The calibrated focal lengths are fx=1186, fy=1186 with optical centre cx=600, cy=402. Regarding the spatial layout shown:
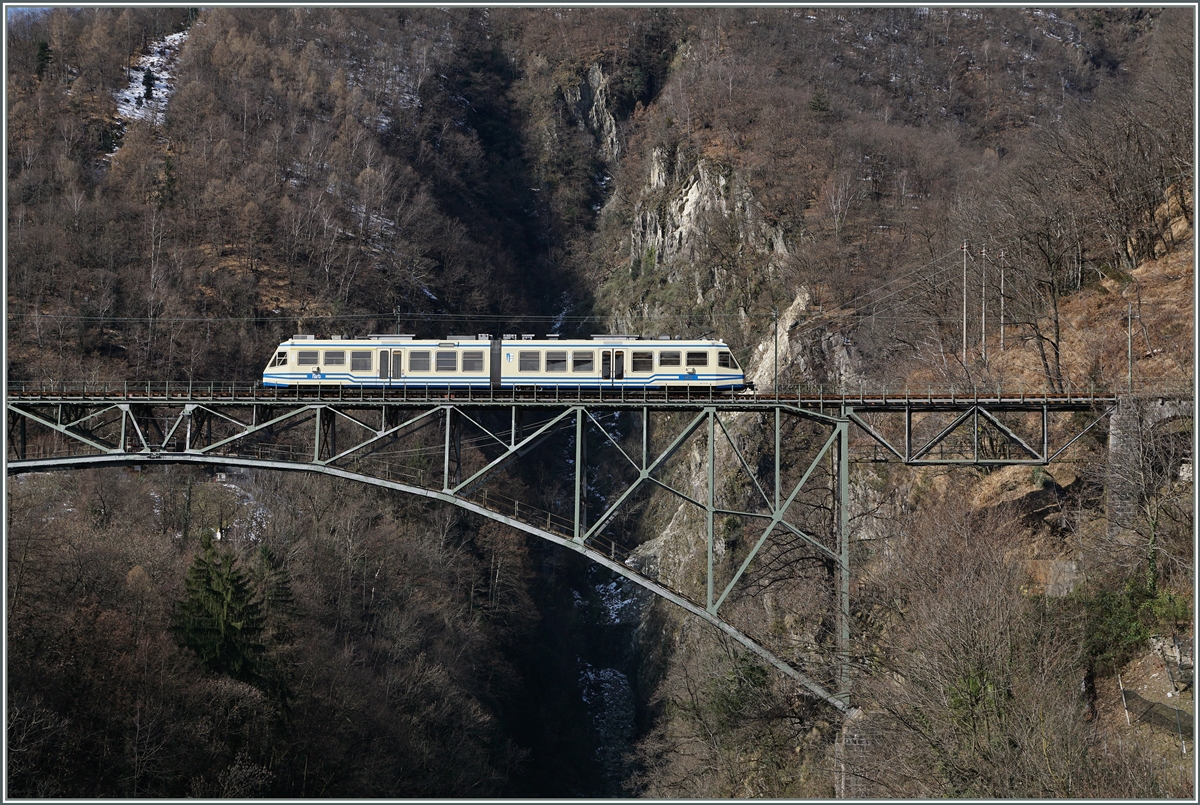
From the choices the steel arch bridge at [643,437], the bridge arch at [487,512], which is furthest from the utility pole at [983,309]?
the bridge arch at [487,512]

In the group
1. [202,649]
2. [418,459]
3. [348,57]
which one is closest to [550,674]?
[418,459]

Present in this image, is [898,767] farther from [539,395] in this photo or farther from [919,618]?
[539,395]

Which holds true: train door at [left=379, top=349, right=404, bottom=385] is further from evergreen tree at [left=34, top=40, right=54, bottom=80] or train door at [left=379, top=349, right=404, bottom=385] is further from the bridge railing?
evergreen tree at [left=34, top=40, right=54, bottom=80]

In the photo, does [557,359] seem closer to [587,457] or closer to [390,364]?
[390,364]

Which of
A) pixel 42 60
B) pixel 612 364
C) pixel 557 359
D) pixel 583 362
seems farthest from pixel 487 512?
pixel 42 60

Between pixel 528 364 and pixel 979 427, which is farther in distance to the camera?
pixel 979 427

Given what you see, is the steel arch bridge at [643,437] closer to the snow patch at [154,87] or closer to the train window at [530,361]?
the train window at [530,361]
